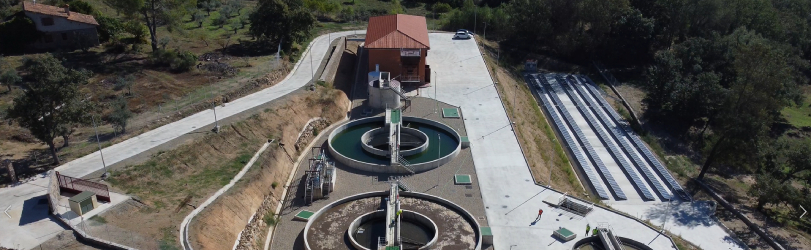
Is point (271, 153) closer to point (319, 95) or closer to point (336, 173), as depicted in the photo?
point (336, 173)

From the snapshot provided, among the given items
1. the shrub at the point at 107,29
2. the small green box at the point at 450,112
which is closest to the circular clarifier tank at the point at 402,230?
the small green box at the point at 450,112

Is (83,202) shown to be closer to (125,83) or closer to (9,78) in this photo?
(125,83)

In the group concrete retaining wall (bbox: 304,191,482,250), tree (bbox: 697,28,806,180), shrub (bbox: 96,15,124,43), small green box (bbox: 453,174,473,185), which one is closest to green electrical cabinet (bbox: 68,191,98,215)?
concrete retaining wall (bbox: 304,191,482,250)

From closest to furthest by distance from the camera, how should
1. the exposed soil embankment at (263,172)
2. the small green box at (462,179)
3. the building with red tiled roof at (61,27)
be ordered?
1. the exposed soil embankment at (263,172)
2. the small green box at (462,179)
3. the building with red tiled roof at (61,27)

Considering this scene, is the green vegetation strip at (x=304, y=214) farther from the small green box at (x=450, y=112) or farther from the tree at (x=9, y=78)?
the tree at (x=9, y=78)

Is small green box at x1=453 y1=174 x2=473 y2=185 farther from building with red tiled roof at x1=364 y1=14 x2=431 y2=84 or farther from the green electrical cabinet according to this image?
the green electrical cabinet

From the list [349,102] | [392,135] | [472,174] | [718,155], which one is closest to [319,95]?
[349,102]

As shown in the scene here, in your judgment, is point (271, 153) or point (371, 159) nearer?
point (271, 153)
